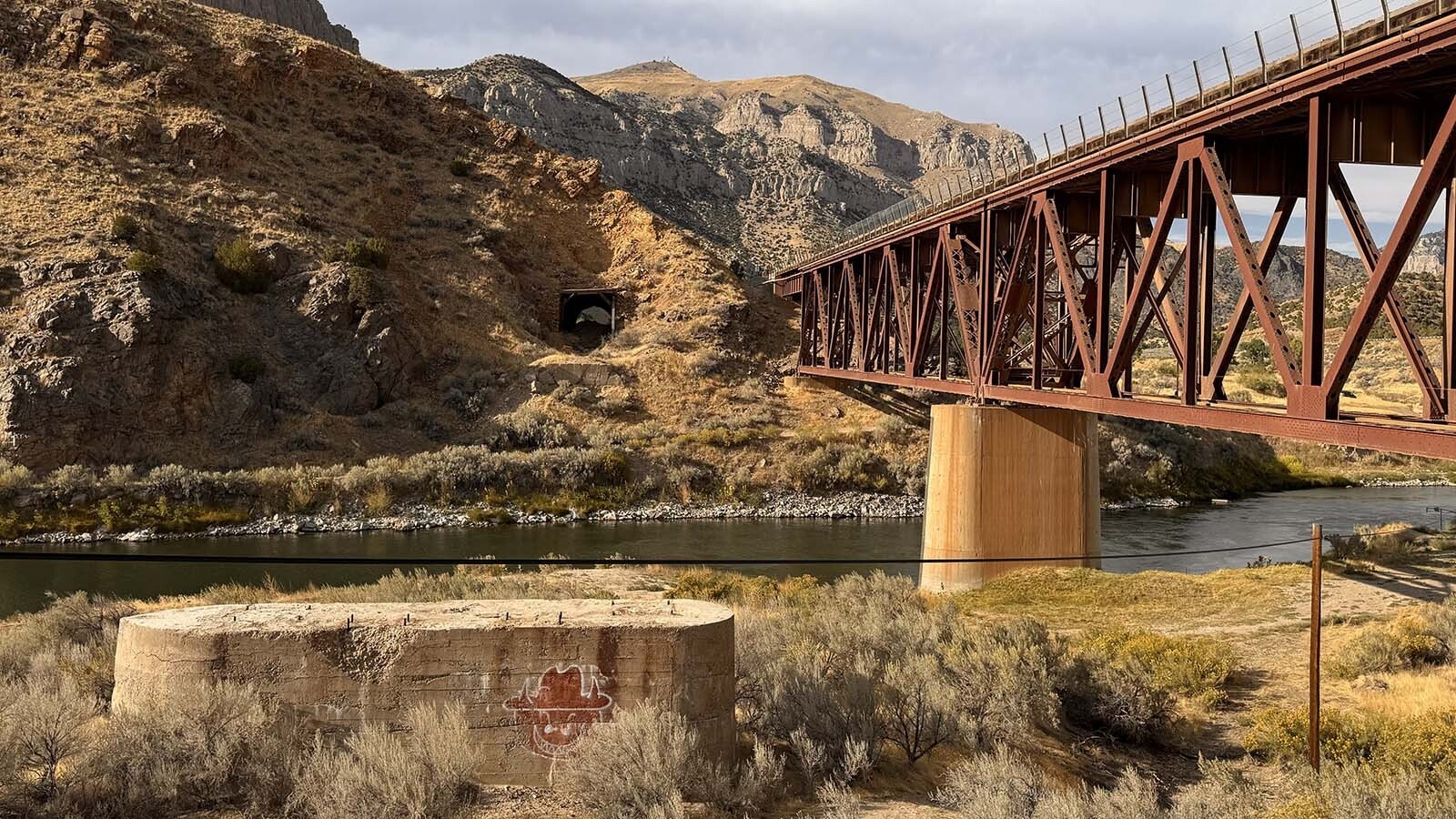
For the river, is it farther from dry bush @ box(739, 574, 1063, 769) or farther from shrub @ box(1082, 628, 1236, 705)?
dry bush @ box(739, 574, 1063, 769)

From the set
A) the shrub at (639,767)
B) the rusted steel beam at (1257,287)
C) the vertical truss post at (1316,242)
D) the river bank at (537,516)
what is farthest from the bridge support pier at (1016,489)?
the river bank at (537,516)

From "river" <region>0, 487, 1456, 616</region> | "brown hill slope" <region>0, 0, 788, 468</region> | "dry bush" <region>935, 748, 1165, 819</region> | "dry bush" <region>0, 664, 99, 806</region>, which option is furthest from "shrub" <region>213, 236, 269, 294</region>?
"dry bush" <region>935, 748, 1165, 819</region>

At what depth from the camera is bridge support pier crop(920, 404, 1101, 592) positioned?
23.0 metres

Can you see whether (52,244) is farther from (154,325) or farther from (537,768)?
(537,768)

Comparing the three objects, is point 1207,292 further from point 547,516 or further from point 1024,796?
point 547,516

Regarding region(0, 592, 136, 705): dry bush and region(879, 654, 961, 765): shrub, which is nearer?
region(879, 654, 961, 765): shrub

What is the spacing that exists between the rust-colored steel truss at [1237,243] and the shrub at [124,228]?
39.8 metres

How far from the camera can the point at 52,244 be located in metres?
45.7

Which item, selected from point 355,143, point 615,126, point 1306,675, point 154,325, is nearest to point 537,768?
point 1306,675

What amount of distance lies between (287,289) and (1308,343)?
48.7 meters

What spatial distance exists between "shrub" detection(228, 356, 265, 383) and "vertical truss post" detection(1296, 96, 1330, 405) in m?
43.3

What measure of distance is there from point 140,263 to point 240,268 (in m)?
5.52

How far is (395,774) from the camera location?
29.1 feet

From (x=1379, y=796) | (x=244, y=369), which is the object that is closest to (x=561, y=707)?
(x=1379, y=796)
